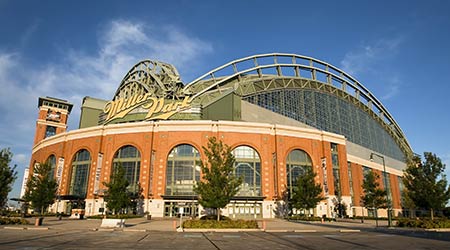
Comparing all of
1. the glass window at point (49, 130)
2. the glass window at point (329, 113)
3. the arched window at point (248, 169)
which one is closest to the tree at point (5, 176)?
the arched window at point (248, 169)

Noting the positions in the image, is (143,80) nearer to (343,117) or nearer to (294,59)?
(294,59)

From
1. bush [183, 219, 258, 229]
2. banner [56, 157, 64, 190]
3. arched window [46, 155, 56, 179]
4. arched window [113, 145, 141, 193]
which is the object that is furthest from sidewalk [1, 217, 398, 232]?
arched window [46, 155, 56, 179]

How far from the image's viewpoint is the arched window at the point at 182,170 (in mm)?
51250

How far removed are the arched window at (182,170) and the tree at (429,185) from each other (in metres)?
32.8

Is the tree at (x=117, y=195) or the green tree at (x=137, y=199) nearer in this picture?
the tree at (x=117, y=195)

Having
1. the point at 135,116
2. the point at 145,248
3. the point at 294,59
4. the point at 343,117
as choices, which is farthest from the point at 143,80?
the point at 145,248

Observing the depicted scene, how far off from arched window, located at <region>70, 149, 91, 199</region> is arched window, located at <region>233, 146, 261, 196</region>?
27678 millimetres

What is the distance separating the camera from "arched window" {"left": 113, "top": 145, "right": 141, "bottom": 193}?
5269cm

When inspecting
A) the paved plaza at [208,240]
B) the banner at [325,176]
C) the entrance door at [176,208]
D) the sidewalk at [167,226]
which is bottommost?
the sidewalk at [167,226]

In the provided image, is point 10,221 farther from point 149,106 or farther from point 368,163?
point 368,163

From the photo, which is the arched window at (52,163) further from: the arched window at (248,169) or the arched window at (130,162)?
the arched window at (248,169)

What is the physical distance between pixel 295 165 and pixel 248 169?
9.16 m

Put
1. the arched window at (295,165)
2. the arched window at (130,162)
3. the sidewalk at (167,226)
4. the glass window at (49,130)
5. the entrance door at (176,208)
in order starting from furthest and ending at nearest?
the glass window at (49,130) < the arched window at (295,165) < the arched window at (130,162) < the entrance door at (176,208) < the sidewalk at (167,226)

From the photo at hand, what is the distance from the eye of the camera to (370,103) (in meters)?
96.6
